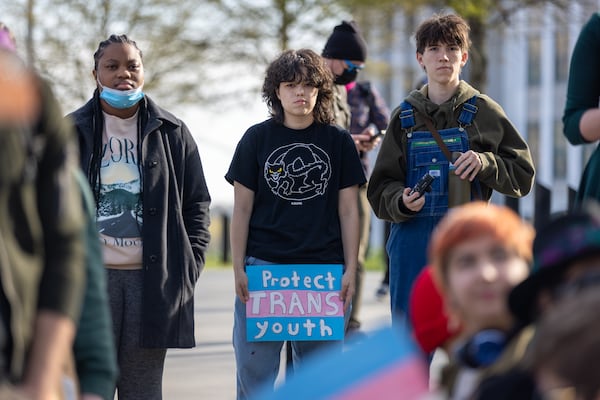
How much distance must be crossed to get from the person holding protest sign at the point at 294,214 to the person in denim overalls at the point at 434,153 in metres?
0.26

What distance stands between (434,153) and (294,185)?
0.71 m

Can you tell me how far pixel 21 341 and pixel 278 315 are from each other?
134 inches

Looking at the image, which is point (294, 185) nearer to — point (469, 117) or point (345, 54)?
point (469, 117)

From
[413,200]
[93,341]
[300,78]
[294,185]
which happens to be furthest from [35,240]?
[300,78]

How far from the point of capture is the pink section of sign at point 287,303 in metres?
6.39

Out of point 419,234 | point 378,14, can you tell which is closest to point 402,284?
point 419,234

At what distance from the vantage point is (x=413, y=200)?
19.7 feet

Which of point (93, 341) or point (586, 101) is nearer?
point (93, 341)

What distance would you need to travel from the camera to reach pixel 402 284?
6.12 meters

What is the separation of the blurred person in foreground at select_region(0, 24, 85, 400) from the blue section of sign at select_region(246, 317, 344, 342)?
3198mm

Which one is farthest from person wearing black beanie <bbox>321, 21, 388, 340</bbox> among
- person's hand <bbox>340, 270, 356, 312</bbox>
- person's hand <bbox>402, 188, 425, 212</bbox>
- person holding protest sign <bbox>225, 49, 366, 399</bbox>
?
person's hand <bbox>402, 188, 425, 212</bbox>

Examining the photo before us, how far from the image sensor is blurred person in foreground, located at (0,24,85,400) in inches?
118

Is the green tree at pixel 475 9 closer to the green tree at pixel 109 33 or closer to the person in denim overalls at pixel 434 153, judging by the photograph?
the green tree at pixel 109 33

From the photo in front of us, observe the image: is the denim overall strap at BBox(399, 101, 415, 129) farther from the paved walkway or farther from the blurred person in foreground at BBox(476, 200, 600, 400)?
the blurred person in foreground at BBox(476, 200, 600, 400)
